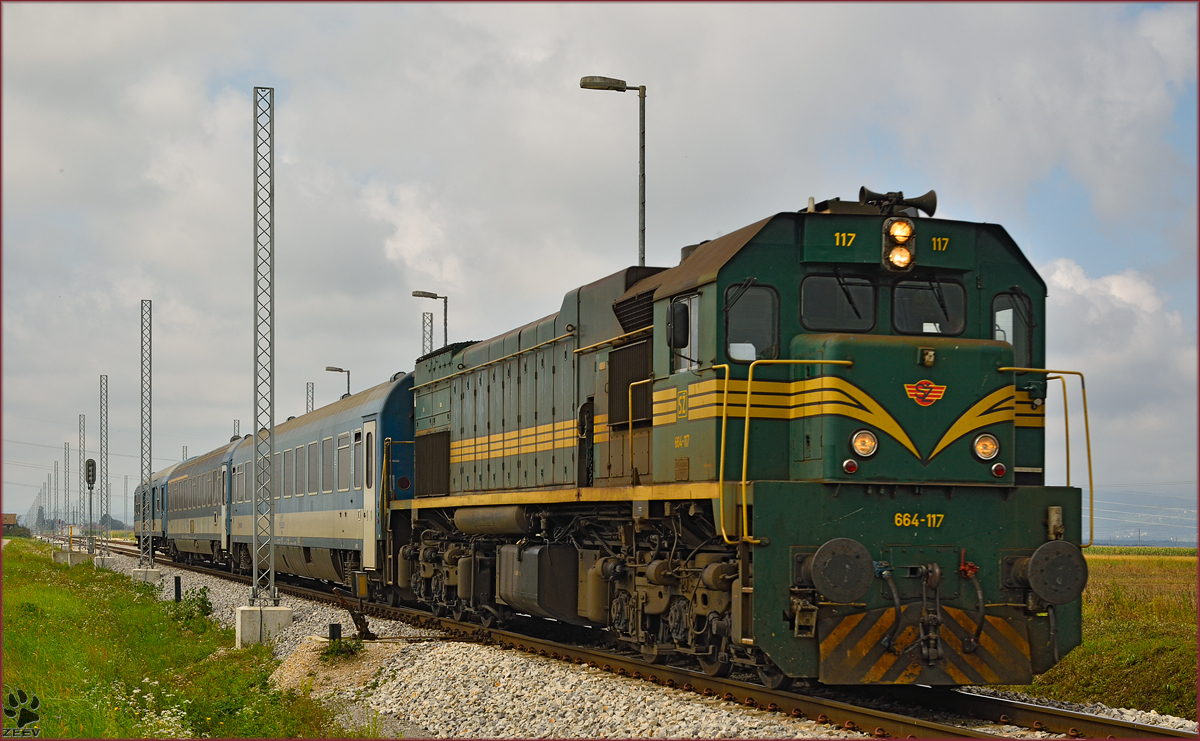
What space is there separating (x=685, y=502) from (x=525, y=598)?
14.0ft

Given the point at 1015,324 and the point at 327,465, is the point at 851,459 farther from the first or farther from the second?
the point at 327,465

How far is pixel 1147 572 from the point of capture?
1395 inches

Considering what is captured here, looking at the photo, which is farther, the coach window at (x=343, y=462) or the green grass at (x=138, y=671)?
the coach window at (x=343, y=462)

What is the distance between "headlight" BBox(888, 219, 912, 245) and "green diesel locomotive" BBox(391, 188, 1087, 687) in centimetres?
6

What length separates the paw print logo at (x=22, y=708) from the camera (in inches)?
400

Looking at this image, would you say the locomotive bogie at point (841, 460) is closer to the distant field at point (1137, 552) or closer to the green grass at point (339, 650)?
the green grass at point (339, 650)

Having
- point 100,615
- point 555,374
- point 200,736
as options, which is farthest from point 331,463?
point 200,736

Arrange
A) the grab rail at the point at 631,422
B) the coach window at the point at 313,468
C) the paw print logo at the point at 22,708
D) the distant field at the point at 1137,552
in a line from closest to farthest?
the paw print logo at the point at 22,708 → the grab rail at the point at 631,422 → the coach window at the point at 313,468 → the distant field at the point at 1137,552

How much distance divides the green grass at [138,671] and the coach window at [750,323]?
188 inches

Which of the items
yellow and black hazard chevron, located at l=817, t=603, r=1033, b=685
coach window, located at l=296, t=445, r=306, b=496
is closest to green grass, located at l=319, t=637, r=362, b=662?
yellow and black hazard chevron, located at l=817, t=603, r=1033, b=685

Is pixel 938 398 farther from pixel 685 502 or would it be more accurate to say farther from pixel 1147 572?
pixel 1147 572

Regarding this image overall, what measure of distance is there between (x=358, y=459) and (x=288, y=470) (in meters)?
7.10

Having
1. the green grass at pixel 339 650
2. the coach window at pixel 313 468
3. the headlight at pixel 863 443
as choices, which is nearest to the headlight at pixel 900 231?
the headlight at pixel 863 443

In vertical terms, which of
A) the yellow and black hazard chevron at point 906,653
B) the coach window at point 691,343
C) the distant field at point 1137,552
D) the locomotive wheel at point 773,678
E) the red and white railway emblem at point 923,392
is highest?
the coach window at point 691,343
